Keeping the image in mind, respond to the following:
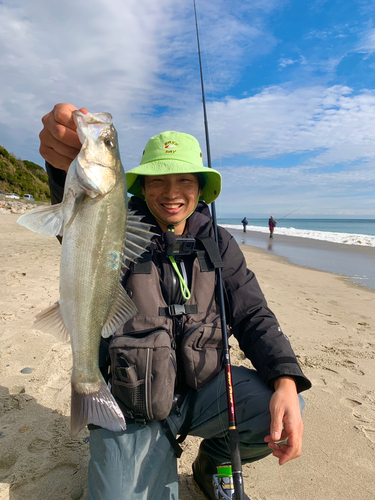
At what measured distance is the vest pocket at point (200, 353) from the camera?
7.53 feet

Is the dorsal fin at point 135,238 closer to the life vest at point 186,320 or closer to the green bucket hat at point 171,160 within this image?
the life vest at point 186,320

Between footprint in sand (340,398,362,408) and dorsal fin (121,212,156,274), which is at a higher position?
dorsal fin (121,212,156,274)

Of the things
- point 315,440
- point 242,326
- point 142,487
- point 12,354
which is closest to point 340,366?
point 315,440

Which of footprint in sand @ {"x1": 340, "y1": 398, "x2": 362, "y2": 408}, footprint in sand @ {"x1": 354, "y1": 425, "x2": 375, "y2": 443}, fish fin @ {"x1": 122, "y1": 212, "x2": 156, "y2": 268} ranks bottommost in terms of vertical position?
footprint in sand @ {"x1": 354, "y1": 425, "x2": 375, "y2": 443}

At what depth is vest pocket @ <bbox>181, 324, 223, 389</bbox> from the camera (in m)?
2.30

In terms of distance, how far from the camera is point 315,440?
2805 mm

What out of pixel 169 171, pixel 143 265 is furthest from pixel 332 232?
pixel 143 265

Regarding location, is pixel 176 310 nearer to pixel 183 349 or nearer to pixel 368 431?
pixel 183 349

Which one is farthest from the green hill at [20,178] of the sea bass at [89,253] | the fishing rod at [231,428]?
the fishing rod at [231,428]

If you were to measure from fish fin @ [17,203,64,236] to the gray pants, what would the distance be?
1422 mm

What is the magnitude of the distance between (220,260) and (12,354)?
2.89m

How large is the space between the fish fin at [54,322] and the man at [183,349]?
0.38 metres

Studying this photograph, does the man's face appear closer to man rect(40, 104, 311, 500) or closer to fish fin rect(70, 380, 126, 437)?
man rect(40, 104, 311, 500)

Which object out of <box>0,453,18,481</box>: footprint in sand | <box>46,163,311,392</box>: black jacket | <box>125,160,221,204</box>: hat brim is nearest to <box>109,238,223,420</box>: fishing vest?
<box>46,163,311,392</box>: black jacket
